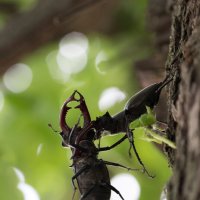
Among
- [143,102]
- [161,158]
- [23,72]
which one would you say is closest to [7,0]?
[23,72]

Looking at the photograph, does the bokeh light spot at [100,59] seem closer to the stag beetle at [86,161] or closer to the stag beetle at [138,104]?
the stag beetle at [86,161]

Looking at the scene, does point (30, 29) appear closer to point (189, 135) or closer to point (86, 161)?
point (86, 161)

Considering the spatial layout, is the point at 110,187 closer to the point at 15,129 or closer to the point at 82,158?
the point at 82,158

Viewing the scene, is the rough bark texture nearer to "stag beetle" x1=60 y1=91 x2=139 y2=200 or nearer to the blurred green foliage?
"stag beetle" x1=60 y1=91 x2=139 y2=200

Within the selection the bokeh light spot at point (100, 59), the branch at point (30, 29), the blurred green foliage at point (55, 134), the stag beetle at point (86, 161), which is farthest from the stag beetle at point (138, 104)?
the bokeh light spot at point (100, 59)

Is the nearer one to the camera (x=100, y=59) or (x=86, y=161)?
(x=86, y=161)

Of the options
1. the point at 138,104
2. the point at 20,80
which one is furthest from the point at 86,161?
the point at 20,80
